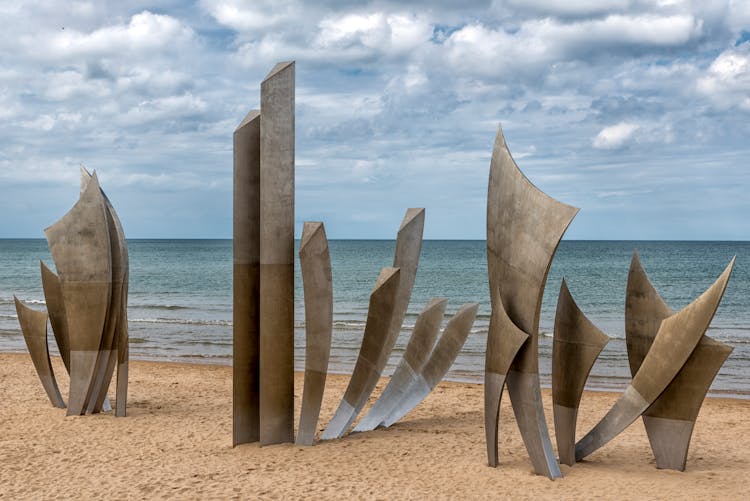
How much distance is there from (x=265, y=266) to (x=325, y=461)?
2127 millimetres

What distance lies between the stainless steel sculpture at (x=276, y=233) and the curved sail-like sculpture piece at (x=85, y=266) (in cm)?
259

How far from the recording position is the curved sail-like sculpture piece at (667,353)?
6.64 m

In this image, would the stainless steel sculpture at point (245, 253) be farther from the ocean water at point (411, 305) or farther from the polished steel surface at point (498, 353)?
the ocean water at point (411, 305)

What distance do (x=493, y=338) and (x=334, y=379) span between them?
7.39 m

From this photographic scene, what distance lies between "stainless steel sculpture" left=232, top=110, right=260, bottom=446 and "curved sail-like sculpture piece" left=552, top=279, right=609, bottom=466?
3.23 m

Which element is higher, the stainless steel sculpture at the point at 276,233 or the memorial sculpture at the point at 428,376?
the stainless steel sculpture at the point at 276,233

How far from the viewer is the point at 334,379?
13.9 m

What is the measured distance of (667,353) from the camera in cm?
684

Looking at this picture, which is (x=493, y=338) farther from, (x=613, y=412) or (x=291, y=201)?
(x=291, y=201)

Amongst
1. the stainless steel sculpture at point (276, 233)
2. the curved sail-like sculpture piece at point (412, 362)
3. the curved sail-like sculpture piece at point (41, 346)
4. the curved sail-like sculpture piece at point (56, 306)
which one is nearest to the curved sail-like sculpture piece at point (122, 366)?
→ the curved sail-like sculpture piece at point (56, 306)

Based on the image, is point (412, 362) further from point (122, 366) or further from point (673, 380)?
point (122, 366)

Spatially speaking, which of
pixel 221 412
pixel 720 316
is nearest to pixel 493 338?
pixel 221 412

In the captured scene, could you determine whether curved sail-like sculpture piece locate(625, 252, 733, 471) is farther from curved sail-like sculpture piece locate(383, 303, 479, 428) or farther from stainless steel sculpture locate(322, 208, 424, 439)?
stainless steel sculpture locate(322, 208, 424, 439)

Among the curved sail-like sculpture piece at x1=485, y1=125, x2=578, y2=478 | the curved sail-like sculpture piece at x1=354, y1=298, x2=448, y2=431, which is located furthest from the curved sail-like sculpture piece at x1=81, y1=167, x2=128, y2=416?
the curved sail-like sculpture piece at x1=485, y1=125, x2=578, y2=478
